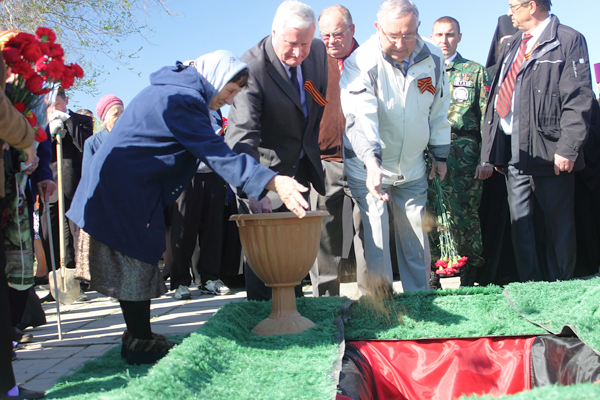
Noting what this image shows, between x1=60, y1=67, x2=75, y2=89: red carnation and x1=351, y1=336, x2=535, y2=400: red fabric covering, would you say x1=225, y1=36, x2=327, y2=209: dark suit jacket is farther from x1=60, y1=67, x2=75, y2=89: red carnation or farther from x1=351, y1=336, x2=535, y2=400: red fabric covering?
x1=351, y1=336, x2=535, y2=400: red fabric covering

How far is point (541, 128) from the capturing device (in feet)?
13.2

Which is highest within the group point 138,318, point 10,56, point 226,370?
point 10,56

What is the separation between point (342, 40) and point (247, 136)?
5.04 feet

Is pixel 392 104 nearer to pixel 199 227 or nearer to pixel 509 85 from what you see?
pixel 509 85

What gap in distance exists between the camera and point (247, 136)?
3199 millimetres

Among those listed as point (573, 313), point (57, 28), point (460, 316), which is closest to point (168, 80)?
point (460, 316)

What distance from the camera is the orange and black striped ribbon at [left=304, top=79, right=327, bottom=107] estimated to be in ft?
11.4

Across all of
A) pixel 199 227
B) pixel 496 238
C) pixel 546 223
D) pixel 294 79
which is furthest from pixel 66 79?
pixel 496 238

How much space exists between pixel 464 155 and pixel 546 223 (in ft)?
2.83

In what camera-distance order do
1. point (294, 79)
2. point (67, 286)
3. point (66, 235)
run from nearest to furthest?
point (294, 79), point (67, 286), point (66, 235)

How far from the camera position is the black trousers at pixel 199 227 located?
5223 millimetres

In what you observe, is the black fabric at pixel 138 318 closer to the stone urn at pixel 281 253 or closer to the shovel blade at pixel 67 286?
the stone urn at pixel 281 253

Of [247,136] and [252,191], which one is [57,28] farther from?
[252,191]

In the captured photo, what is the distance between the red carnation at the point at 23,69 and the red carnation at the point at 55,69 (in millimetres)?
105
